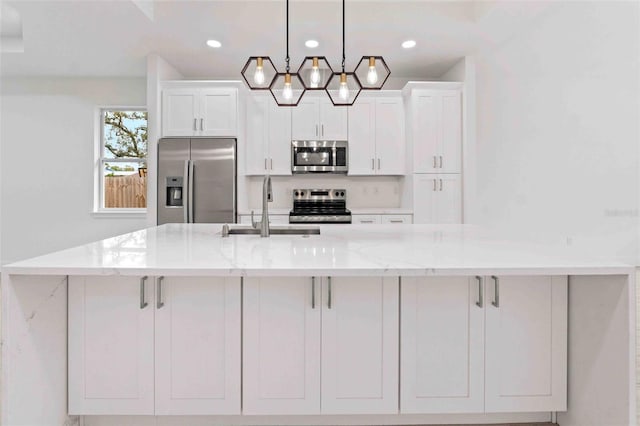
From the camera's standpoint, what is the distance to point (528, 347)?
1.79 m

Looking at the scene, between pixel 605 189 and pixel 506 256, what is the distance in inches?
128

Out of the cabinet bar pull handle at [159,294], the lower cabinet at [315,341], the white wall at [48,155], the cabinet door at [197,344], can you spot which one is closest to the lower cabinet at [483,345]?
the lower cabinet at [315,341]

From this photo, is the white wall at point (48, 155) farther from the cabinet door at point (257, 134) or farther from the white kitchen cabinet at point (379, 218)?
the white kitchen cabinet at point (379, 218)

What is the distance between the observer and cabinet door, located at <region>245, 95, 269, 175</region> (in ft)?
16.2

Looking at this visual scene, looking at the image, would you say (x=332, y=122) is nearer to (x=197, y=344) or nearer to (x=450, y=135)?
(x=450, y=135)

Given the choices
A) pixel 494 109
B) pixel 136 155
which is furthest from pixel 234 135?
pixel 494 109

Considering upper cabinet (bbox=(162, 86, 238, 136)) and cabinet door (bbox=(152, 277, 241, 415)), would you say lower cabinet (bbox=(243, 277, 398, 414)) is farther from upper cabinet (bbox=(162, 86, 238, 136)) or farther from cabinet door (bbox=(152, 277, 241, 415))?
upper cabinet (bbox=(162, 86, 238, 136))

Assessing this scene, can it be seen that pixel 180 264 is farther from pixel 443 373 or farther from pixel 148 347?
pixel 443 373

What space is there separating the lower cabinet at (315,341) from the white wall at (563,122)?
318cm

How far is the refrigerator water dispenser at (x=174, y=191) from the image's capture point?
451cm

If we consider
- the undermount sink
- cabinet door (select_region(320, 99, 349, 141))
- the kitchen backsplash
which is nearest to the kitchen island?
the undermount sink

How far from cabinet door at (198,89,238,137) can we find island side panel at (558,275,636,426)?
3753 mm

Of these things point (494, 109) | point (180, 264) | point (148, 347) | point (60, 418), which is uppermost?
point (494, 109)

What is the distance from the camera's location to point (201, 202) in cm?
450
